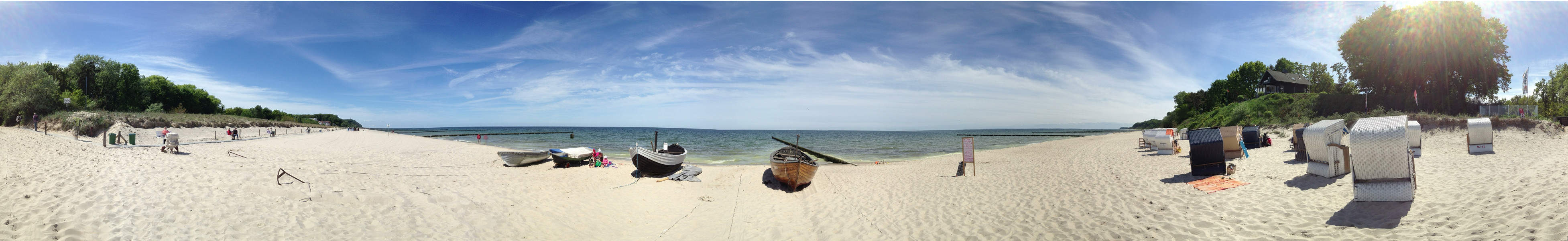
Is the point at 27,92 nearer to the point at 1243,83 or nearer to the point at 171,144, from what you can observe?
the point at 171,144

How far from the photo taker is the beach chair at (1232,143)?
13453 mm

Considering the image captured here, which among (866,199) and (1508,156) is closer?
(866,199)

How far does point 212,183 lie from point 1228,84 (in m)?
64.9

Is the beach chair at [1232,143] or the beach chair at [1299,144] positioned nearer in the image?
the beach chair at [1299,144]

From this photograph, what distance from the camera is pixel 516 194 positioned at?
935cm

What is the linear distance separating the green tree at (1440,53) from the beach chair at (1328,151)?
23.5 m

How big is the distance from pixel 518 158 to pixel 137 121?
95.3 ft

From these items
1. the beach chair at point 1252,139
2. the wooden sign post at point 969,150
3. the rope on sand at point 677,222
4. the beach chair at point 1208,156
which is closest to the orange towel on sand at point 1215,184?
the beach chair at point 1208,156

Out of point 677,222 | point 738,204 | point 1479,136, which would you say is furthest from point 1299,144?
point 677,222

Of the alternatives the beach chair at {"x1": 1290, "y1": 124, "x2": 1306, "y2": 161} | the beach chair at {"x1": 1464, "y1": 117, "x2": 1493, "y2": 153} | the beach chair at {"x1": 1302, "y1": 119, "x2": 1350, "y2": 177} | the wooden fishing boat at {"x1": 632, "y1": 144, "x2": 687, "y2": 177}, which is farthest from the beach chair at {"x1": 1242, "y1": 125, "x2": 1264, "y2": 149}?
the wooden fishing boat at {"x1": 632, "y1": 144, "x2": 687, "y2": 177}

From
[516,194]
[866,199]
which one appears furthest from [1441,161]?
[516,194]

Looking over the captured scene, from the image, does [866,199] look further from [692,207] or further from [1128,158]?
[1128,158]

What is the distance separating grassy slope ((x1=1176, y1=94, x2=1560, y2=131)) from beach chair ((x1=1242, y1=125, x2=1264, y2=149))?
3296 mm

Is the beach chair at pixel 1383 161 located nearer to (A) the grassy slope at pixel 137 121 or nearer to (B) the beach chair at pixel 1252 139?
(B) the beach chair at pixel 1252 139
